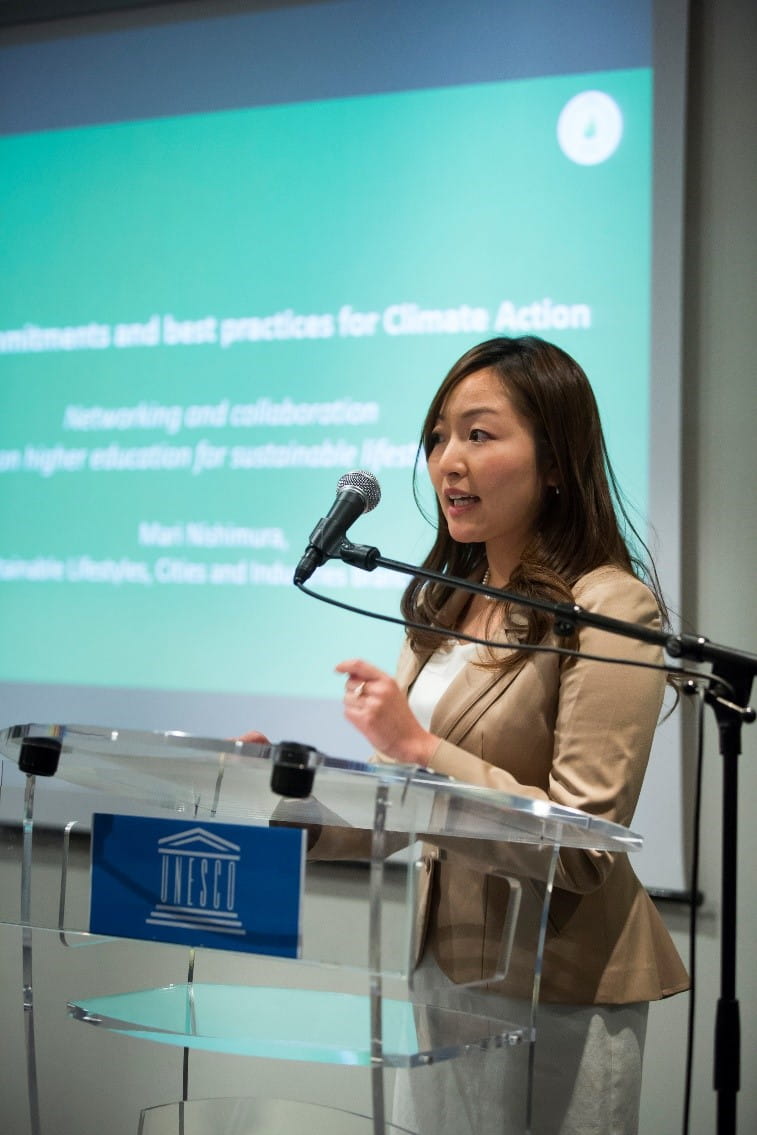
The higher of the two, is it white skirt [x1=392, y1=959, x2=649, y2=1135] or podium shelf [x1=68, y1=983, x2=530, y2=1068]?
podium shelf [x1=68, y1=983, x2=530, y2=1068]

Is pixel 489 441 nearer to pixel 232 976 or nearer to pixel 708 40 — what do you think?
pixel 232 976

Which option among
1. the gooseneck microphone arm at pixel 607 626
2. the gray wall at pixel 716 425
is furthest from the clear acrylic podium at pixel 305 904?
the gray wall at pixel 716 425

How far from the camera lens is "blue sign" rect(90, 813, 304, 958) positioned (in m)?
1.09

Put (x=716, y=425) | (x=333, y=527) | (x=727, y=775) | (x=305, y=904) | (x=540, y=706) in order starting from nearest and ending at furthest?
(x=305, y=904), (x=727, y=775), (x=333, y=527), (x=540, y=706), (x=716, y=425)

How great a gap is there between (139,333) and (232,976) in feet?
7.79

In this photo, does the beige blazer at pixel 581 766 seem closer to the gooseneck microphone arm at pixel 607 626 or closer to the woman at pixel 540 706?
the woman at pixel 540 706

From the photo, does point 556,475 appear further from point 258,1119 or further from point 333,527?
point 258,1119

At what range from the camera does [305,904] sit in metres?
1.08

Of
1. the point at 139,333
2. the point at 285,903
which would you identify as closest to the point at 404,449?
the point at 139,333

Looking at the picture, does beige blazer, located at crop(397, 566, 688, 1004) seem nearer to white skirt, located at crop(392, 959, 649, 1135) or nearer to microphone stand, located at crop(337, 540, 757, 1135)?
white skirt, located at crop(392, 959, 649, 1135)

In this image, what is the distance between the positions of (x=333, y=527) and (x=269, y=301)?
77.9 inches

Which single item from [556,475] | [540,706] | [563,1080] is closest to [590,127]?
[556,475]

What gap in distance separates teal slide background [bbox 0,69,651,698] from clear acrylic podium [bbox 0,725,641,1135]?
174 centimetres

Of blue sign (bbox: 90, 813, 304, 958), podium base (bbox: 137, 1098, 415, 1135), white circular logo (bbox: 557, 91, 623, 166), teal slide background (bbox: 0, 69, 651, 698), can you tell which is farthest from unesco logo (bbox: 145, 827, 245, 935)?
white circular logo (bbox: 557, 91, 623, 166)
